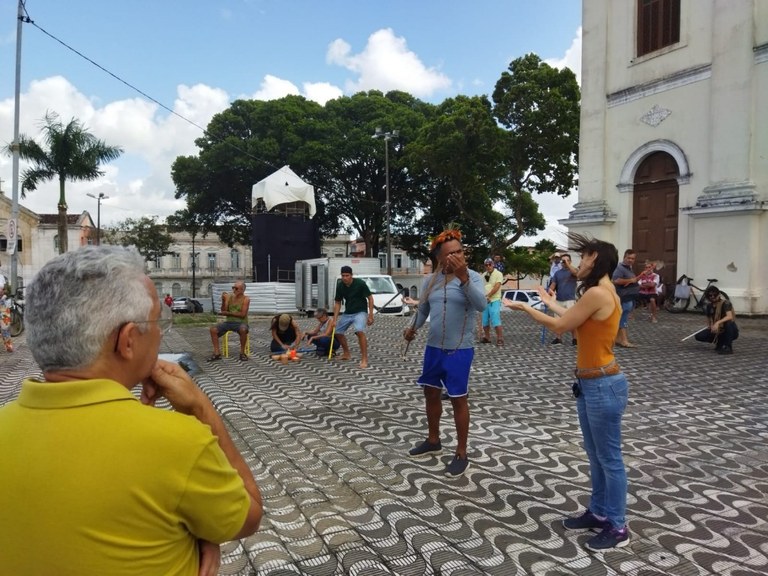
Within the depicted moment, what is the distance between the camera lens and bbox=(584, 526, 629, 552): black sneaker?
317 cm

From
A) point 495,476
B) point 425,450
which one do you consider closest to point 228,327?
point 425,450

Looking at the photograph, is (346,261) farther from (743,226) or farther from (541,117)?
(743,226)

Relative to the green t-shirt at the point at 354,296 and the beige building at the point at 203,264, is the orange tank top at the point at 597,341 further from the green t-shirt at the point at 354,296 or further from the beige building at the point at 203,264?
the beige building at the point at 203,264

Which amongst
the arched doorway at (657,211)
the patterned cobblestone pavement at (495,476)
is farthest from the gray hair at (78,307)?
the arched doorway at (657,211)

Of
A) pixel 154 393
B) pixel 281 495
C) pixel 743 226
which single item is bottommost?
pixel 281 495

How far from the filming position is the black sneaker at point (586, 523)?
11.2ft

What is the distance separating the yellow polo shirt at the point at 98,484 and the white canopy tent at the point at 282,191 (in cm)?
3051

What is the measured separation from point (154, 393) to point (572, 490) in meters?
3.25

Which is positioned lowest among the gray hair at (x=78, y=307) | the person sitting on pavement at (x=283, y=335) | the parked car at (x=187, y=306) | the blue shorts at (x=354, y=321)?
the parked car at (x=187, y=306)

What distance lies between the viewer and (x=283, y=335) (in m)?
11.2

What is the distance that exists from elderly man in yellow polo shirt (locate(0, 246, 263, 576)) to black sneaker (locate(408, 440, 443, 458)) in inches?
136

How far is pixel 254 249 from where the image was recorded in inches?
1260

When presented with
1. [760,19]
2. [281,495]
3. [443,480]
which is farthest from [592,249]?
[760,19]

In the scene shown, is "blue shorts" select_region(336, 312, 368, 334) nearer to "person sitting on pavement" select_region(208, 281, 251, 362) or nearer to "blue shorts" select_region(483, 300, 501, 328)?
"person sitting on pavement" select_region(208, 281, 251, 362)
